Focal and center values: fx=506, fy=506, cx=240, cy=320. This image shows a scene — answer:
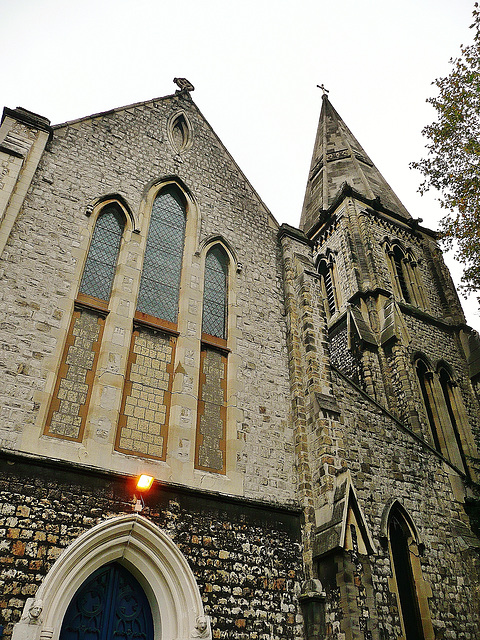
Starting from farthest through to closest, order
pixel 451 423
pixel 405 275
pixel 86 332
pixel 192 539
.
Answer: pixel 405 275
pixel 451 423
pixel 86 332
pixel 192 539

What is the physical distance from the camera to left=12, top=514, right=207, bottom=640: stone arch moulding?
5934 mm

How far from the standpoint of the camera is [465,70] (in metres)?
13.0

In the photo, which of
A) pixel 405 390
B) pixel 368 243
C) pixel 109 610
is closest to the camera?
pixel 109 610

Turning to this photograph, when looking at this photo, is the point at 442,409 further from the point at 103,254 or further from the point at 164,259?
the point at 103,254

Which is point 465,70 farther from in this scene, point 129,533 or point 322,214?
point 129,533

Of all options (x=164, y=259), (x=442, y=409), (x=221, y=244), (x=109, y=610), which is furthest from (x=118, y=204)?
(x=442, y=409)

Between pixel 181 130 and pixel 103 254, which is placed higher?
pixel 181 130

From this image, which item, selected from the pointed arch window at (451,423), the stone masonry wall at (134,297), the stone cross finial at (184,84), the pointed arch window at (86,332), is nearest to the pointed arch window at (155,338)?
the stone masonry wall at (134,297)

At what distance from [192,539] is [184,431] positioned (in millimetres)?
1580

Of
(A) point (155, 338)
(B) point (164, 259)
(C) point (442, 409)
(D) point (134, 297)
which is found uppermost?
(C) point (442, 409)

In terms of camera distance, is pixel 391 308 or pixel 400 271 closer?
pixel 391 308

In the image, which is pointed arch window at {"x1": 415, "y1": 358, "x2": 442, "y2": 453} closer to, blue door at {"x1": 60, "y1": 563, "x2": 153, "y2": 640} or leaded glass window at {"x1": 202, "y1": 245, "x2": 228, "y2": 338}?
leaded glass window at {"x1": 202, "y1": 245, "x2": 228, "y2": 338}

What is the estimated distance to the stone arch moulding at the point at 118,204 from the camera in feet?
30.4

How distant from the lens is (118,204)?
9.61 m
